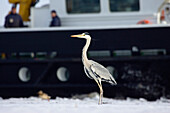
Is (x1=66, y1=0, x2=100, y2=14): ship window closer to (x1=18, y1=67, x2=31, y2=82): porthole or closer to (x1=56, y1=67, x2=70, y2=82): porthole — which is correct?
(x1=56, y1=67, x2=70, y2=82): porthole

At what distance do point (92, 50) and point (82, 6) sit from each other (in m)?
1.02

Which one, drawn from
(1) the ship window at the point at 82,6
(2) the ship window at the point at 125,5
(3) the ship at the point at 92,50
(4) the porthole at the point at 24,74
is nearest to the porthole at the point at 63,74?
(3) the ship at the point at 92,50

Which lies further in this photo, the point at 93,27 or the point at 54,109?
the point at 93,27

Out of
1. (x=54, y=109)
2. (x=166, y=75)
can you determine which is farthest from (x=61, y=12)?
(x=54, y=109)

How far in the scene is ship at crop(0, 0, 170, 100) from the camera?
1038cm

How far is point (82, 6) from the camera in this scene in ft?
35.5

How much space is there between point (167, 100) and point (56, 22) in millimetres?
2888

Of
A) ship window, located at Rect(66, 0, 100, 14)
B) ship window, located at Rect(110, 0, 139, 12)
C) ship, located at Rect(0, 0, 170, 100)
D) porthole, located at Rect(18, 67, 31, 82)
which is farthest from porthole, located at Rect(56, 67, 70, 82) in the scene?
ship window, located at Rect(110, 0, 139, 12)

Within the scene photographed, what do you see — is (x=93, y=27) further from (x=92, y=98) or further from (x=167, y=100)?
(x=167, y=100)

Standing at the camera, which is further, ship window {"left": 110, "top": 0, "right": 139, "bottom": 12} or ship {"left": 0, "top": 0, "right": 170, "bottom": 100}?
ship window {"left": 110, "top": 0, "right": 139, "bottom": 12}

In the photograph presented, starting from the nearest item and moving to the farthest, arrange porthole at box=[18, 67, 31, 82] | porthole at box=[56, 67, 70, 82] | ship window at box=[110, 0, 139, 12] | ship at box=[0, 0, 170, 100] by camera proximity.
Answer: ship at box=[0, 0, 170, 100] < ship window at box=[110, 0, 139, 12] < porthole at box=[56, 67, 70, 82] < porthole at box=[18, 67, 31, 82]

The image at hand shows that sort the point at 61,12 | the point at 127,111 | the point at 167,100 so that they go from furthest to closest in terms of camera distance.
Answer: the point at 61,12 < the point at 167,100 < the point at 127,111

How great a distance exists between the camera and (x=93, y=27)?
10.4 m

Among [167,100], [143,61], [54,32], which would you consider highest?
[54,32]
